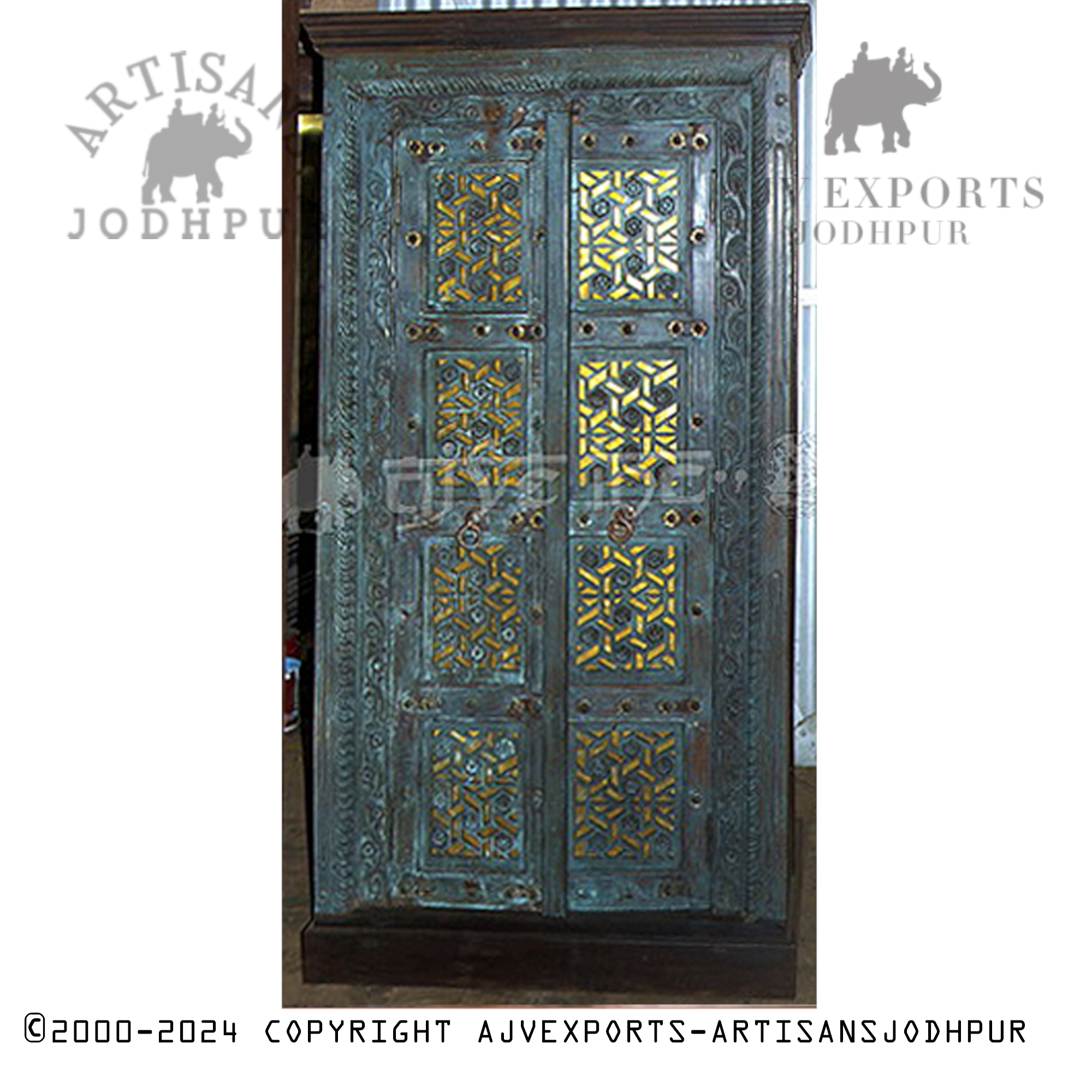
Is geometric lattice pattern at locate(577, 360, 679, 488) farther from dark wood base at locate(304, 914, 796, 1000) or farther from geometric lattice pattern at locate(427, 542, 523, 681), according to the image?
dark wood base at locate(304, 914, 796, 1000)

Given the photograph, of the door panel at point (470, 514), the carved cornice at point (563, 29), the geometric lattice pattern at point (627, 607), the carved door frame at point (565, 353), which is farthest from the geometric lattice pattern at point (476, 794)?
→ the carved cornice at point (563, 29)

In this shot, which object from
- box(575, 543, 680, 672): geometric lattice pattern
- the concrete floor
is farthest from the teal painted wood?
the concrete floor

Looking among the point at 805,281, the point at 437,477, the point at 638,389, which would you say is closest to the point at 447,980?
the point at 437,477

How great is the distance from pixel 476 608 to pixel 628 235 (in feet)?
3.27

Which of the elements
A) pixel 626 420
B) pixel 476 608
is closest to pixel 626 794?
Result: pixel 476 608

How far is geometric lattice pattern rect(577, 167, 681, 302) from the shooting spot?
9.06 ft

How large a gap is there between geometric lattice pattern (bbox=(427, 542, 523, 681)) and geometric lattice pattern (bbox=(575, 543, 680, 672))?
16 centimetres

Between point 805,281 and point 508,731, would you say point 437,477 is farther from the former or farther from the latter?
point 805,281

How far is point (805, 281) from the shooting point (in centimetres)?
466

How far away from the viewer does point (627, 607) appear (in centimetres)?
281

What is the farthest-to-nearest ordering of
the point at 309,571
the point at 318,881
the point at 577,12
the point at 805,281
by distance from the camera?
the point at 309,571
the point at 805,281
the point at 318,881
the point at 577,12

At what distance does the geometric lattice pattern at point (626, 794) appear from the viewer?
283cm

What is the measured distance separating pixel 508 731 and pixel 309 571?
268 centimetres

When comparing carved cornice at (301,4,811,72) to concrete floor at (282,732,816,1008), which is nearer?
carved cornice at (301,4,811,72)
